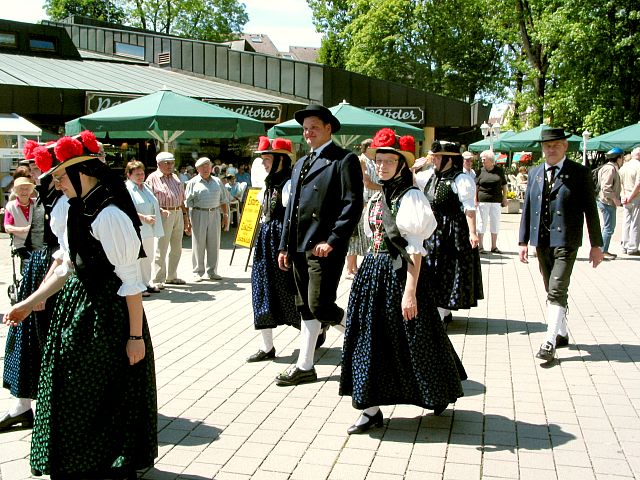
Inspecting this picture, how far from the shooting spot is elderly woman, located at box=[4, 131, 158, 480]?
3.19 metres

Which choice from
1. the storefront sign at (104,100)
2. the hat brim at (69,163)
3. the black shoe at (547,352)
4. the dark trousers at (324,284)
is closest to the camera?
the hat brim at (69,163)

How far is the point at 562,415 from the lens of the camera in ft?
14.9

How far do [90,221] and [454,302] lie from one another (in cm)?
431

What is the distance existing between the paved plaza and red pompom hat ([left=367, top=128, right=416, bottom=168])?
5.50 ft

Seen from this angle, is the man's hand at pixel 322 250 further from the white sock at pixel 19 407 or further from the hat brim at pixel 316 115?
the white sock at pixel 19 407

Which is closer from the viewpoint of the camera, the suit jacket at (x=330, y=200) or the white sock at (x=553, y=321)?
the suit jacket at (x=330, y=200)

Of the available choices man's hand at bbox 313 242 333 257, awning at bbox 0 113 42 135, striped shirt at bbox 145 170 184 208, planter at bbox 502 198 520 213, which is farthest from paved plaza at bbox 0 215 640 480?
planter at bbox 502 198 520 213

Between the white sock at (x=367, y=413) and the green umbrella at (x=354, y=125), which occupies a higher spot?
the green umbrella at (x=354, y=125)

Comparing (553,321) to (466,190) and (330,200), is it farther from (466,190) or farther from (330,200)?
(330,200)

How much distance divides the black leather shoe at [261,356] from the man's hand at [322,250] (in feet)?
4.72

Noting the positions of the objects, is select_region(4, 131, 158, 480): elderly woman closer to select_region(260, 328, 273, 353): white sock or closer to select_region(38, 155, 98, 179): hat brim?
select_region(38, 155, 98, 179): hat brim

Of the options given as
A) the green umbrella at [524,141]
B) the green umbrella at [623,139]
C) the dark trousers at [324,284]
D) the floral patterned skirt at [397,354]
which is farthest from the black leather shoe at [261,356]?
the green umbrella at [524,141]

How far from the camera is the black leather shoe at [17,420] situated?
4301 millimetres

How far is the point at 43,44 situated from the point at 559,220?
19938 millimetres
